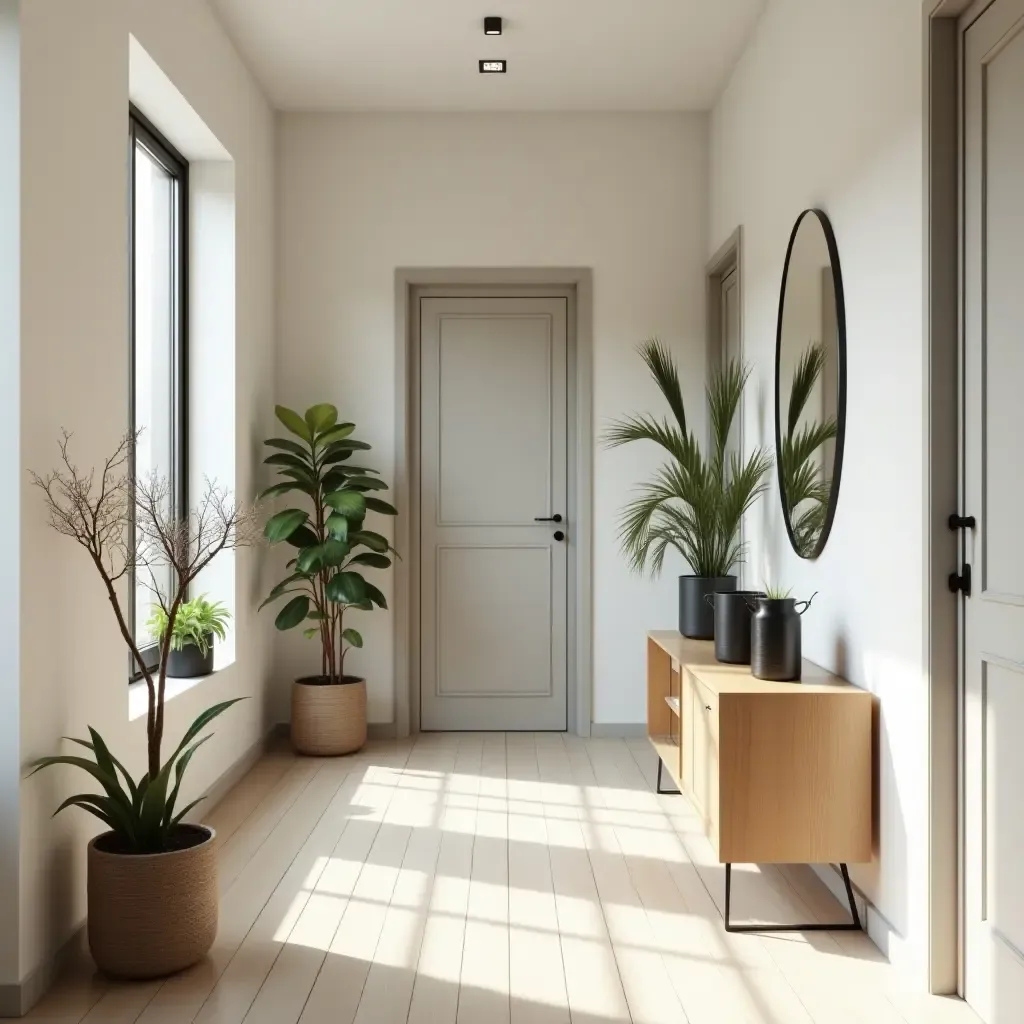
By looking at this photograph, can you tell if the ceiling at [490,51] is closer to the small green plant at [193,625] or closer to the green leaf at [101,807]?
the small green plant at [193,625]

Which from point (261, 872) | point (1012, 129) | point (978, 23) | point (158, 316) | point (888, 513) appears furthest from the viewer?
point (158, 316)

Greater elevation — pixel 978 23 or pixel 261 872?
pixel 978 23

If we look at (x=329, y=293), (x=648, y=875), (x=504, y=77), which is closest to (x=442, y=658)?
(x=329, y=293)

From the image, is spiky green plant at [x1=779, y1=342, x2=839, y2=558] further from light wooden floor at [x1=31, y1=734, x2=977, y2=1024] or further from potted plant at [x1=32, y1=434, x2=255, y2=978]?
potted plant at [x1=32, y1=434, x2=255, y2=978]

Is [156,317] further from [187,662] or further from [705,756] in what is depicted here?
[705,756]

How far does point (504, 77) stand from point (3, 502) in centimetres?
328

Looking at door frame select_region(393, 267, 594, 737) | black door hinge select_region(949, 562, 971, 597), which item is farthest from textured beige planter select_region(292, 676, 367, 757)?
black door hinge select_region(949, 562, 971, 597)

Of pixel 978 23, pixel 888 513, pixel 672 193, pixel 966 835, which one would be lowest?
pixel 966 835

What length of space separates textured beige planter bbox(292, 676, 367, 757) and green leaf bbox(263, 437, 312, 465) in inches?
40.6

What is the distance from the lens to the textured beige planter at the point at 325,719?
4.85m

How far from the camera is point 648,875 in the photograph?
331 cm

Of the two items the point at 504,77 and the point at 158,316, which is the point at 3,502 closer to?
the point at 158,316

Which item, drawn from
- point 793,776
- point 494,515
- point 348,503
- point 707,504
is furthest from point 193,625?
point 793,776

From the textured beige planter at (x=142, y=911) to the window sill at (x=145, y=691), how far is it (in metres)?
0.70
